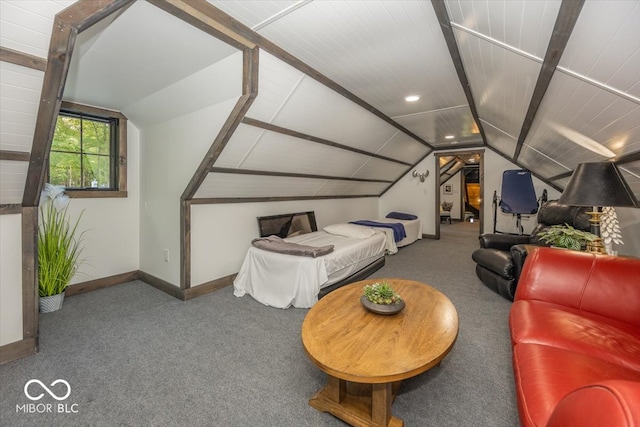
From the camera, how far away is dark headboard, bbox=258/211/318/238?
3.87 m

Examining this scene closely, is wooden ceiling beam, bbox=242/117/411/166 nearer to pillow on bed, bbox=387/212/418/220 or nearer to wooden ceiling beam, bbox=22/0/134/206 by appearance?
wooden ceiling beam, bbox=22/0/134/206

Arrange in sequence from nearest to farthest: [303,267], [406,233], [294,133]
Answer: [303,267] < [294,133] < [406,233]

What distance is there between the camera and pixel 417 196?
6871 millimetres

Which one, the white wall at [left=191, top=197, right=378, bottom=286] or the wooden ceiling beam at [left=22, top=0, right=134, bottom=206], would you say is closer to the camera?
the wooden ceiling beam at [left=22, top=0, right=134, bottom=206]

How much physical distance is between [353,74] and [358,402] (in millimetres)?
2609

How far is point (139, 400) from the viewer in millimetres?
1571

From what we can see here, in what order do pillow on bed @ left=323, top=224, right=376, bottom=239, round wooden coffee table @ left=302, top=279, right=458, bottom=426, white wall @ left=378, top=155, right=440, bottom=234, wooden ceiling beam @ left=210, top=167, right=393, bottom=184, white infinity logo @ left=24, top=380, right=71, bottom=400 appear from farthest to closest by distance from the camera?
white wall @ left=378, top=155, right=440, bottom=234
pillow on bed @ left=323, top=224, right=376, bottom=239
wooden ceiling beam @ left=210, top=167, right=393, bottom=184
white infinity logo @ left=24, top=380, right=71, bottom=400
round wooden coffee table @ left=302, top=279, right=458, bottom=426

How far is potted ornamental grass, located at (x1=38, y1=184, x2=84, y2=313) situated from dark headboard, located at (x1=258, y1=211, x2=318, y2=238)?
205 centimetres

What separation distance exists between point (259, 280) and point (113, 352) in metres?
1.36

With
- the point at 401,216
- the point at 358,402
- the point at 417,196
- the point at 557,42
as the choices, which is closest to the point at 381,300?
the point at 358,402

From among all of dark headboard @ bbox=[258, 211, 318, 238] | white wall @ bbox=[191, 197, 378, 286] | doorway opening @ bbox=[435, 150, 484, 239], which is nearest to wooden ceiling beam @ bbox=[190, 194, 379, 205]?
white wall @ bbox=[191, 197, 378, 286]

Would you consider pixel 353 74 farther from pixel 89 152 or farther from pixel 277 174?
pixel 89 152

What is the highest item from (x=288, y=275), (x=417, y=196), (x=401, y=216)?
(x=417, y=196)

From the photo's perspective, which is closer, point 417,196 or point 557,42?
point 557,42
